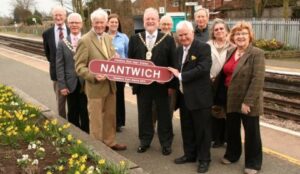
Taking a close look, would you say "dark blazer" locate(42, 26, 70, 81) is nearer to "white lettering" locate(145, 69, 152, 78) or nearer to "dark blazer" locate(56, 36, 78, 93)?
"dark blazer" locate(56, 36, 78, 93)

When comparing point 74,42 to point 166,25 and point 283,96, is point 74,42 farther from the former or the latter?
point 283,96

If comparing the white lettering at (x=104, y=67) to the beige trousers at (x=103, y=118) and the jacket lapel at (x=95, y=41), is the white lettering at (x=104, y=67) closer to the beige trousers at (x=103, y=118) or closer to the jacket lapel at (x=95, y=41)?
the jacket lapel at (x=95, y=41)

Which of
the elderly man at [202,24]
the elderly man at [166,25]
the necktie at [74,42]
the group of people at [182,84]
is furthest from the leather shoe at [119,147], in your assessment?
the elderly man at [202,24]

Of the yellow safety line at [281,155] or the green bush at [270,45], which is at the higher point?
the green bush at [270,45]

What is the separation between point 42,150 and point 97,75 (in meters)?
1.39

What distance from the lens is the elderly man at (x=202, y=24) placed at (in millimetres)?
6105

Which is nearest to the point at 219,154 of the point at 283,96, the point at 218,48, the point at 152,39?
the point at 218,48

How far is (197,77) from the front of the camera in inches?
201

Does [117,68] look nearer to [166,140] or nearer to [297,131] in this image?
[166,140]

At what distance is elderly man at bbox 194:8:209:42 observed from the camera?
6105mm

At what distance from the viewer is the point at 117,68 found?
5445mm

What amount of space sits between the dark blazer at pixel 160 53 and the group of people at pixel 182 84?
14 millimetres

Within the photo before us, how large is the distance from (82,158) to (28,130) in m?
1.23

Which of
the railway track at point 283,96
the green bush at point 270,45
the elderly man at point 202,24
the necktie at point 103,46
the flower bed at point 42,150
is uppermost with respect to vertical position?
the elderly man at point 202,24
